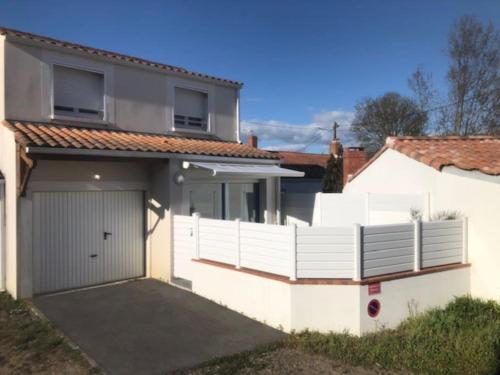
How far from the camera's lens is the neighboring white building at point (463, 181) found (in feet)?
39.2

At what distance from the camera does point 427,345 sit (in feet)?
30.9

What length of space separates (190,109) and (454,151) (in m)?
11.0

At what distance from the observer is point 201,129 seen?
1917 centimetres

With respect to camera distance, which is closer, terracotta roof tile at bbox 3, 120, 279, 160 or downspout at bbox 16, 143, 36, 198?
downspout at bbox 16, 143, 36, 198

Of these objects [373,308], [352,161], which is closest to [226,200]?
[373,308]

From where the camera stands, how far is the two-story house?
12406 millimetres

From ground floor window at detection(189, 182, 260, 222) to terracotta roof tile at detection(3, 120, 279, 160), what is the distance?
142 cm

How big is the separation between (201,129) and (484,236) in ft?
40.1

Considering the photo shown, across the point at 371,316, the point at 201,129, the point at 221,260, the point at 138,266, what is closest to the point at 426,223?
the point at 371,316

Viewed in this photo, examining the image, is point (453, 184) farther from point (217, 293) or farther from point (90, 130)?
point (90, 130)

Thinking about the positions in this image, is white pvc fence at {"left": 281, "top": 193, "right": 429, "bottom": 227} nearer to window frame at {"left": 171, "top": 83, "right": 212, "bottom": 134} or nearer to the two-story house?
the two-story house

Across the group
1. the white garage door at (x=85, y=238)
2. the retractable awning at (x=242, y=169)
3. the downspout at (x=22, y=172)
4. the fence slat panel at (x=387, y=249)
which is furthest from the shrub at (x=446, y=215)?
the downspout at (x=22, y=172)

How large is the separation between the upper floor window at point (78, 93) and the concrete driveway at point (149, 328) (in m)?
6.48

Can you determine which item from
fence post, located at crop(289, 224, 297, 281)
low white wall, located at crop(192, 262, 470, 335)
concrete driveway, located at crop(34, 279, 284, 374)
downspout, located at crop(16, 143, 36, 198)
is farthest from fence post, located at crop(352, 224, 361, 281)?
downspout, located at crop(16, 143, 36, 198)
